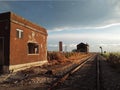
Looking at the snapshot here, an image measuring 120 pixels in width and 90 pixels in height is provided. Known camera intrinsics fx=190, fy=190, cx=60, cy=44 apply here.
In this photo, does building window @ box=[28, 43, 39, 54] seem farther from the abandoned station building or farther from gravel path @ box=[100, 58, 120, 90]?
gravel path @ box=[100, 58, 120, 90]

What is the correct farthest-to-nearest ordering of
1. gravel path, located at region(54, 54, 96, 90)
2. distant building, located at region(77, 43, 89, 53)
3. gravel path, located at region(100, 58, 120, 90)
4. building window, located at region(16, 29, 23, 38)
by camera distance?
distant building, located at region(77, 43, 89, 53), building window, located at region(16, 29, 23, 38), gravel path, located at region(100, 58, 120, 90), gravel path, located at region(54, 54, 96, 90)

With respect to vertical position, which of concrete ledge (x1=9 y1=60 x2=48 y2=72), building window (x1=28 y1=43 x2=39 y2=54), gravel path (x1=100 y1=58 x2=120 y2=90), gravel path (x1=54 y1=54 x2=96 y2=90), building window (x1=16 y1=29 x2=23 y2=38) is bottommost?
gravel path (x1=100 y1=58 x2=120 y2=90)

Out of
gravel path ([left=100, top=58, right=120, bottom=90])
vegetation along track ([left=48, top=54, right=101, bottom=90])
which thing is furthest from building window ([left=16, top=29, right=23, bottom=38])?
→ gravel path ([left=100, top=58, right=120, bottom=90])

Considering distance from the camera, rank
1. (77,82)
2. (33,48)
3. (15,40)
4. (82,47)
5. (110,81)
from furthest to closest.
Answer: (82,47)
(33,48)
(15,40)
(110,81)
(77,82)

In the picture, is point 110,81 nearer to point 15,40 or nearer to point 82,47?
point 15,40

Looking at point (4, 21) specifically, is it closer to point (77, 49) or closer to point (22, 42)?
point (22, 42)

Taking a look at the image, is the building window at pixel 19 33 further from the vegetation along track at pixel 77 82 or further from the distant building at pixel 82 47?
the distant building at pixel 82 47

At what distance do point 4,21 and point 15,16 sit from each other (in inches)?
48.8

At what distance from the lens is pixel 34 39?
2228cm

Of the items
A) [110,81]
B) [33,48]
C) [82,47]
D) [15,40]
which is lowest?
[110,81]

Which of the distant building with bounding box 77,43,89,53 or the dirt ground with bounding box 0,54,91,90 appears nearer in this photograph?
the dirt ground with bounding box 0,54,91,90

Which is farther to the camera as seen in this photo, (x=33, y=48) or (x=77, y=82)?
(x=33, y=48)

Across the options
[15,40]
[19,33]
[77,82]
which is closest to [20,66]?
[15,40]

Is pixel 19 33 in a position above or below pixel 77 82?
above
